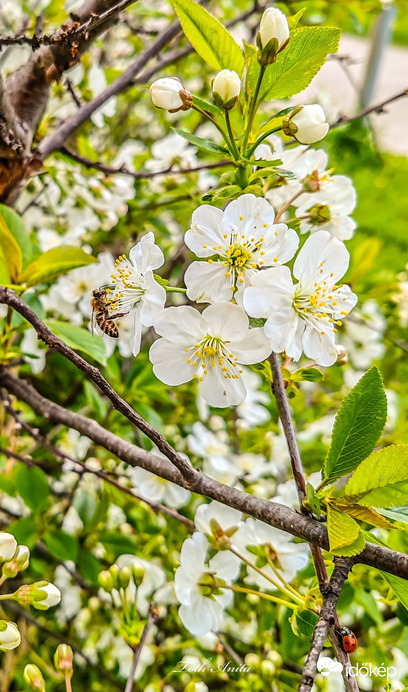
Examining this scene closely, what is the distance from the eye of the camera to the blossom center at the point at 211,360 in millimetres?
456

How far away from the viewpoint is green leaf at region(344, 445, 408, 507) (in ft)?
1.27

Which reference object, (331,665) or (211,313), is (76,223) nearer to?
(211,313)

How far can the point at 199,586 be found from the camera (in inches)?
22.5

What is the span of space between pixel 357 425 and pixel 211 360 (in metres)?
0.12

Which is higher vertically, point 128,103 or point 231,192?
point 231,192

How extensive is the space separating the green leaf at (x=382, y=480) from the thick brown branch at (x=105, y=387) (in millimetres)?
117

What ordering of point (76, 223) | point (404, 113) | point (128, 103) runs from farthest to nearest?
point (404, 113), point (128, 103), point (76, 223)

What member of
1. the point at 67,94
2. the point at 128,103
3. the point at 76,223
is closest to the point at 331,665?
the point at 76,223

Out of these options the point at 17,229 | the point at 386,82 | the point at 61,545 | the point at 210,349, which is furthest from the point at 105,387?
the point at 386,82

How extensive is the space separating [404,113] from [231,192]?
206 inches

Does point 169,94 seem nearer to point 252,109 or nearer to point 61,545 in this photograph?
point 252,109

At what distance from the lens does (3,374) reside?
2.25 feet

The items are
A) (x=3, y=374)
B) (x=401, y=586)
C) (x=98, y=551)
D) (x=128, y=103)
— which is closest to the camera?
(x=401, y=586)

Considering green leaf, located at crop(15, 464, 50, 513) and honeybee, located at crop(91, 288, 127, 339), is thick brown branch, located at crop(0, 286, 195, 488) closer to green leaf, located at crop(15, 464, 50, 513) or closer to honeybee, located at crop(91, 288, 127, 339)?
honeybee, located at crop(91, 288, 127, 339)
